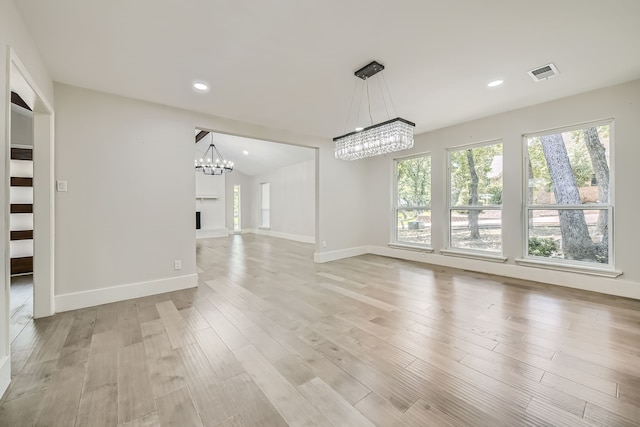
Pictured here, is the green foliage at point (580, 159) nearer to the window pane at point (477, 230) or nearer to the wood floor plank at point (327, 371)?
the window pane at point (477, 230)

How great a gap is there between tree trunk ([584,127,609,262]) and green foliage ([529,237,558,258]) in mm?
439

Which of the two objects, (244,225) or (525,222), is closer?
(525,222)

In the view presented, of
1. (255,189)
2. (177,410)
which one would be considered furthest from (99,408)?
(255,189)

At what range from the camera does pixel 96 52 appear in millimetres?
2322

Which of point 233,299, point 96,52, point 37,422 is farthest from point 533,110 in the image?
point 37,422

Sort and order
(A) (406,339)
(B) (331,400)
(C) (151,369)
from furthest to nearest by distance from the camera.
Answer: (A) (406,339), (C) (151,369), (B) (331,400)

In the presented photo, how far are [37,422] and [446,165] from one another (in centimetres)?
562

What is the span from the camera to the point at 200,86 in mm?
2934

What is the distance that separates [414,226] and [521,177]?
2.05 m

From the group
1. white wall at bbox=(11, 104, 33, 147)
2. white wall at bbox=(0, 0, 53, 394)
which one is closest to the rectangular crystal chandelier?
white wall at bbox=(0, 0, 53, 394)

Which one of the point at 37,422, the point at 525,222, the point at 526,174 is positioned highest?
the point at 526,174

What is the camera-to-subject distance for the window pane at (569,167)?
3357mm

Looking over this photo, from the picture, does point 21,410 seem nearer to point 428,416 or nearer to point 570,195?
point 428,416

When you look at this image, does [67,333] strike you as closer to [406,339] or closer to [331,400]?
[331,400]
